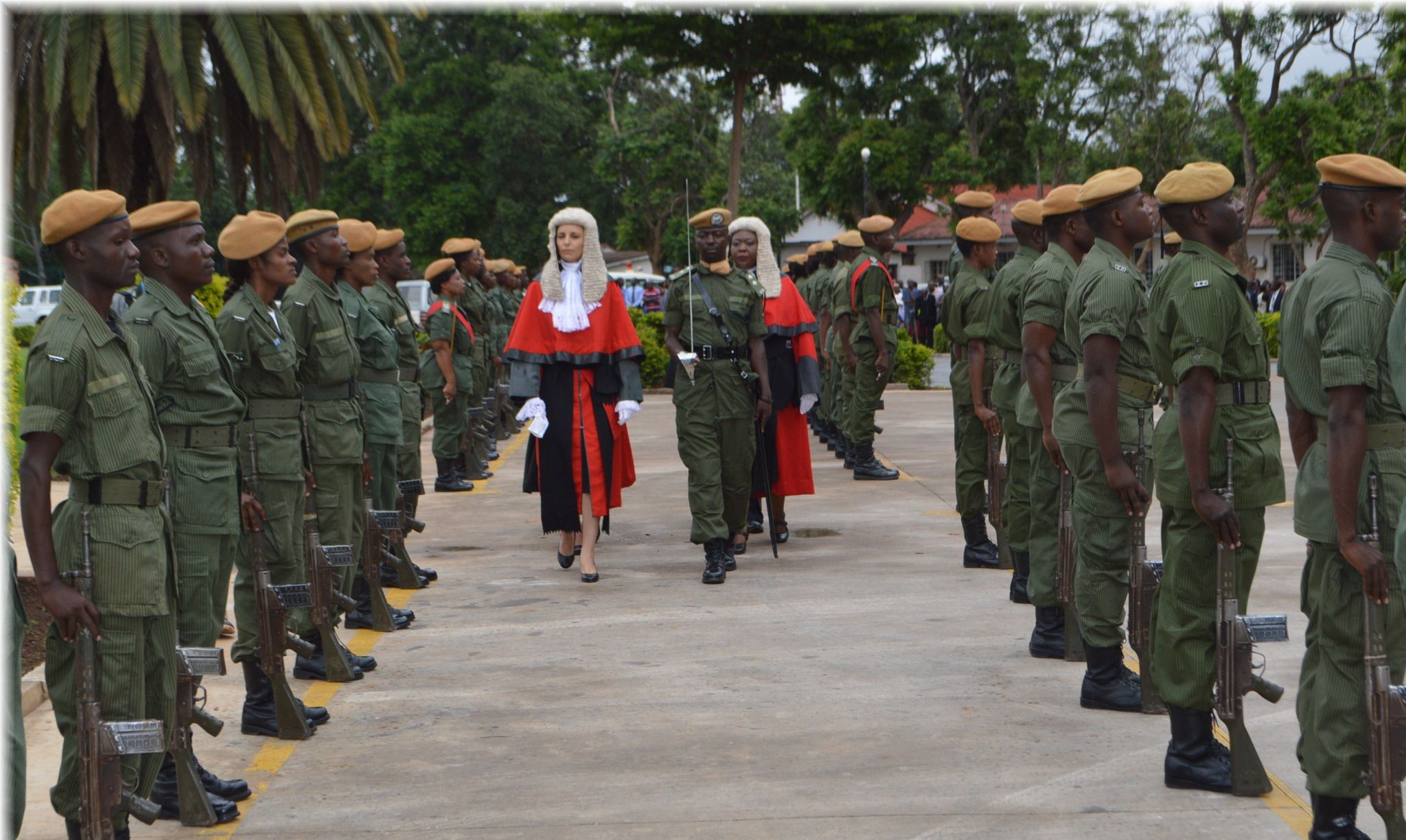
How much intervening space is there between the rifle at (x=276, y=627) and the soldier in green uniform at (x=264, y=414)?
2.0 inches

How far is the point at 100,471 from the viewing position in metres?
4.39

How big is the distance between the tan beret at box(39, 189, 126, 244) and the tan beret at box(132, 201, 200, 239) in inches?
24.4

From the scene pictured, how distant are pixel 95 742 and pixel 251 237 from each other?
2606 millimetres

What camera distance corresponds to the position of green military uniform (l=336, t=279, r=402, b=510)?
830 cm

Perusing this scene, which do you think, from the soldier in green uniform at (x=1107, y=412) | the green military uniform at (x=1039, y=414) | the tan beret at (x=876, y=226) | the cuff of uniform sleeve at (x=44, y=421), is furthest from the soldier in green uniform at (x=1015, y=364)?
the tan beret at (x=876, y=226)

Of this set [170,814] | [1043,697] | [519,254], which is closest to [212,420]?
[170,814]

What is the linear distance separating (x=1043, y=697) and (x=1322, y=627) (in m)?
2.05

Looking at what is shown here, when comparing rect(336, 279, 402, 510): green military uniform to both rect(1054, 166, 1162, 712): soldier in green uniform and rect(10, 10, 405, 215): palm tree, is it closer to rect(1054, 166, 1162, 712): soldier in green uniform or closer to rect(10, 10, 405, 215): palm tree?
rect(1054, 166, 1162, 712): soldier in green uniform

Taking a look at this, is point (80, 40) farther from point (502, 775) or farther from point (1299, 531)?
point (1299, 531)

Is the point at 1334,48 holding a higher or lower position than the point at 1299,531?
higher

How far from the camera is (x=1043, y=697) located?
6.32m

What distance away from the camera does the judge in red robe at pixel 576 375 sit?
30.0ft

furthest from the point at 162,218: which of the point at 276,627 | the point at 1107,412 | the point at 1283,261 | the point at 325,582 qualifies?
the point at 1283,261

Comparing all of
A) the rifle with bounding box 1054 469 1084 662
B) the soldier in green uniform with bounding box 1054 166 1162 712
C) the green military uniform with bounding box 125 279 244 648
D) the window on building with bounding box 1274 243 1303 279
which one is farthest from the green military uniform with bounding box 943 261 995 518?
the window on building with bounding box 1274 243 1303 279
